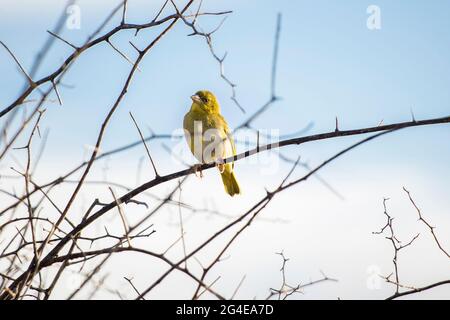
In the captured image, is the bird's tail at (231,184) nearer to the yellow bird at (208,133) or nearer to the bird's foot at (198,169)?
the yellow bird at (208,133)

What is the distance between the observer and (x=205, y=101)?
7.39m

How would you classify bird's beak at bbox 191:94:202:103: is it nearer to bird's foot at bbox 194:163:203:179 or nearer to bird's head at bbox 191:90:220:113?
bird's head at bbox 191:90:220:113

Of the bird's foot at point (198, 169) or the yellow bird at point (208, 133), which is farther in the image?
the yellow bird at point (208, 133)

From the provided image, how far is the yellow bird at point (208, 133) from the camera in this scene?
6.80 metres

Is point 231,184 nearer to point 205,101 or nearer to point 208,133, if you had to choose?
point 208,133

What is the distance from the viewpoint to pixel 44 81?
106 inches

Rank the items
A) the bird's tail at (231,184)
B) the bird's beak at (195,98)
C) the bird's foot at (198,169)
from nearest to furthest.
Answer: the bird's foot at (198,169) → the bird's beak at (195,98) → the bird's tail at (231,184)

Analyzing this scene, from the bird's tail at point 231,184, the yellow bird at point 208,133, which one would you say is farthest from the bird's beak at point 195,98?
the bird's tail at point 231,184
